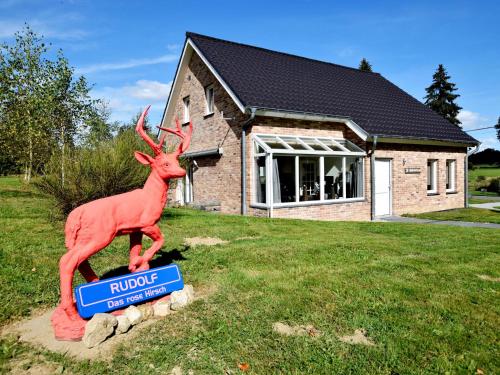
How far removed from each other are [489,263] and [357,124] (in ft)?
28.4

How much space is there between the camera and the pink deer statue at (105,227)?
11.5 feet

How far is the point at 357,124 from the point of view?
1383 centimetres

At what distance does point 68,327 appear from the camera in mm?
3418

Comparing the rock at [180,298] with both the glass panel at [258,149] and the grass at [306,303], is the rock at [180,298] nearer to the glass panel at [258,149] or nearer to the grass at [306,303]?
the grass at [306,303]

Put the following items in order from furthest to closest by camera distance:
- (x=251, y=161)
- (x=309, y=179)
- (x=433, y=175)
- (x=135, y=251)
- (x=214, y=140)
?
(x=433, y=175) → (x=214, y=140) → (x=309, y=179) → (x=251, y=161) → (x=135, y=251)

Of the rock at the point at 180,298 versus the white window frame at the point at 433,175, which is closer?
the rock at the point at 180,298

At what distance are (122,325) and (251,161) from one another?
9279 mm

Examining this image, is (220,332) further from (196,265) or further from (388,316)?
(196,265)

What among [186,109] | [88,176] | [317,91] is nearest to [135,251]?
[88,176]

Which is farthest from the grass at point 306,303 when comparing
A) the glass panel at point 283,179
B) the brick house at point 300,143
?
the brick house at point 300,143

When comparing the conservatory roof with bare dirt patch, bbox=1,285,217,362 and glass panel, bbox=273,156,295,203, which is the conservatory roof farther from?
bare dirt patch, bbox=1,285,217,362

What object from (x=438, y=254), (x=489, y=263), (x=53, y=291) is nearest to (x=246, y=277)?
(x=53, y=291)

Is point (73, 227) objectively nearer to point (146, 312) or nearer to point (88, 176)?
point (146, 312)

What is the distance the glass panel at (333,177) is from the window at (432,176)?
603 cm
